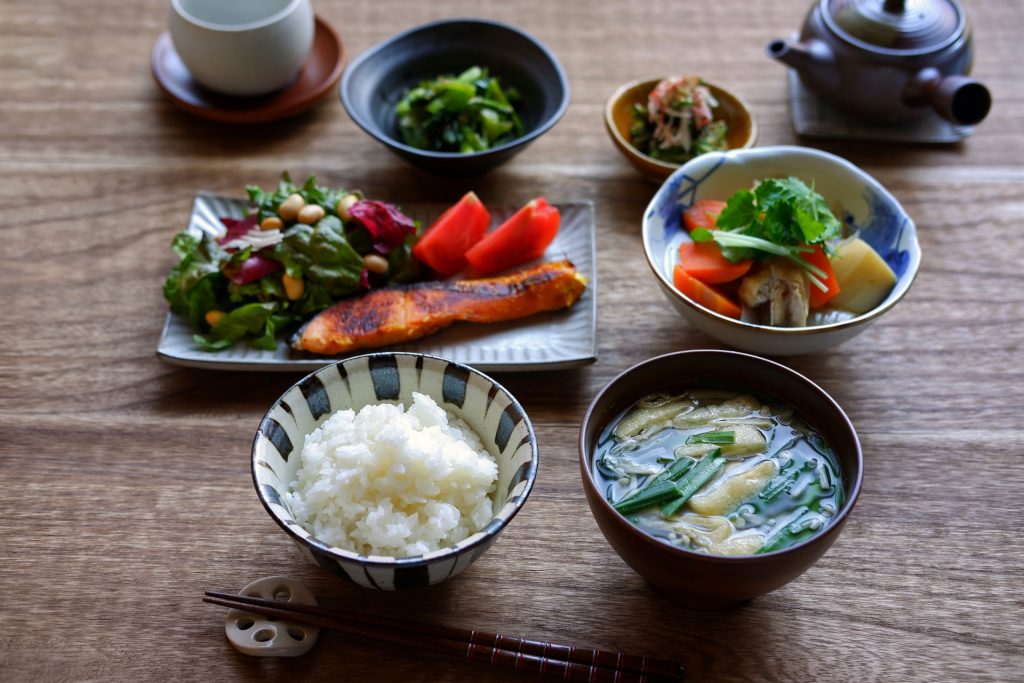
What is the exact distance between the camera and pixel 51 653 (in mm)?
1518

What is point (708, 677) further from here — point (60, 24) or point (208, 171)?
point (60, 24)

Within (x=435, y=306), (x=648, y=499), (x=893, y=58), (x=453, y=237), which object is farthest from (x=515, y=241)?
(x=893, y=58)

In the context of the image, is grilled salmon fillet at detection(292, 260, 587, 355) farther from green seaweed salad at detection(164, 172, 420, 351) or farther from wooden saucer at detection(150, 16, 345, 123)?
wooden saucer at detection(150, 16, 345, 123)

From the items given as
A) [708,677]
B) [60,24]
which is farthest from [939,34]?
[60,24]

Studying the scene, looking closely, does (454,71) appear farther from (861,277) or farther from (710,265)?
(861,277)

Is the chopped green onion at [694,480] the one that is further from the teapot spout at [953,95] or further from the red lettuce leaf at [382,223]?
the teapot spout at [953,95]

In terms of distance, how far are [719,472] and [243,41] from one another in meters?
1.75

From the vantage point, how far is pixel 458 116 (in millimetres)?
2453

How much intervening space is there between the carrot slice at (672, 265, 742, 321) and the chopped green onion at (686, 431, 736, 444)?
0.45 metres

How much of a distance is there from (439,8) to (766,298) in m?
1.71

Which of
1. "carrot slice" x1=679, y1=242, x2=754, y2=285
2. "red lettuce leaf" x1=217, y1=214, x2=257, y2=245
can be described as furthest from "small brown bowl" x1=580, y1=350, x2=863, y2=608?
"red lettuce leaf" x1=217, y1=214, x2=257, y2=245

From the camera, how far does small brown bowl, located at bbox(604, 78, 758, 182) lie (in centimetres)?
244

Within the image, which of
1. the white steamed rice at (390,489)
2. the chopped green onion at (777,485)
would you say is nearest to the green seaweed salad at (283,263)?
the white steamed rice at (390,489)

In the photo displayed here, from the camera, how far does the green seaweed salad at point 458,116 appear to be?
243 centimetres
